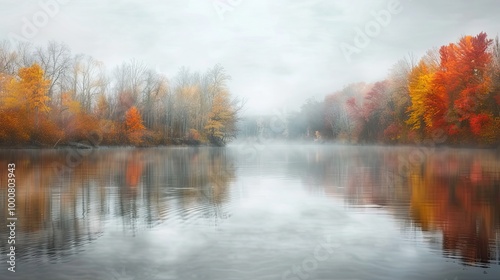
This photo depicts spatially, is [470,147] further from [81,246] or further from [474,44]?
[81,246]

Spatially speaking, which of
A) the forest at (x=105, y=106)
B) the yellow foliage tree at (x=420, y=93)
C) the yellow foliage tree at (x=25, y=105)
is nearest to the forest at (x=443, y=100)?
the yellow foliage tree at (x=420, y=93)

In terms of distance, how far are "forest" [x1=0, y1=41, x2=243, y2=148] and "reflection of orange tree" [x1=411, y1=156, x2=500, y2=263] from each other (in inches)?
2305

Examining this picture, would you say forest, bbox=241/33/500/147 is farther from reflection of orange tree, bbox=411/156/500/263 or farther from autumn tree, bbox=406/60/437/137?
reflection of orange tree, bbox=411/156/500/263

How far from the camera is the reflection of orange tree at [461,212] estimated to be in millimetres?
9750

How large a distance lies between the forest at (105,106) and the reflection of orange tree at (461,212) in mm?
58557

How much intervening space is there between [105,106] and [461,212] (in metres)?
97.6

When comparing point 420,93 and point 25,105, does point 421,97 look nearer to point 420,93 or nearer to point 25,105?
point 420,93

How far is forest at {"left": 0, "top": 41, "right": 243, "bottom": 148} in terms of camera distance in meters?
70.6

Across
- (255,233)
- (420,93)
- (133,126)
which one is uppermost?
(420,93)

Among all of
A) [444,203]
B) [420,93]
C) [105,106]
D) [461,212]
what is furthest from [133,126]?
[461,212]

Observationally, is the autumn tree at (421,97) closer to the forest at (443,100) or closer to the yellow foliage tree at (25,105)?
the forest at (443,100)

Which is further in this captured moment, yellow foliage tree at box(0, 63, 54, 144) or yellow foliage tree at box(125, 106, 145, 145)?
yellow foliage tree at box(125, 106, 145, 145)

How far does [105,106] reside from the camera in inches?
4099

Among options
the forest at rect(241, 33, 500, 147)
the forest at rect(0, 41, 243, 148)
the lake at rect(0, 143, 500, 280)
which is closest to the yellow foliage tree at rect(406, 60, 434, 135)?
the forest at rect(241, 33, 500, 147)
